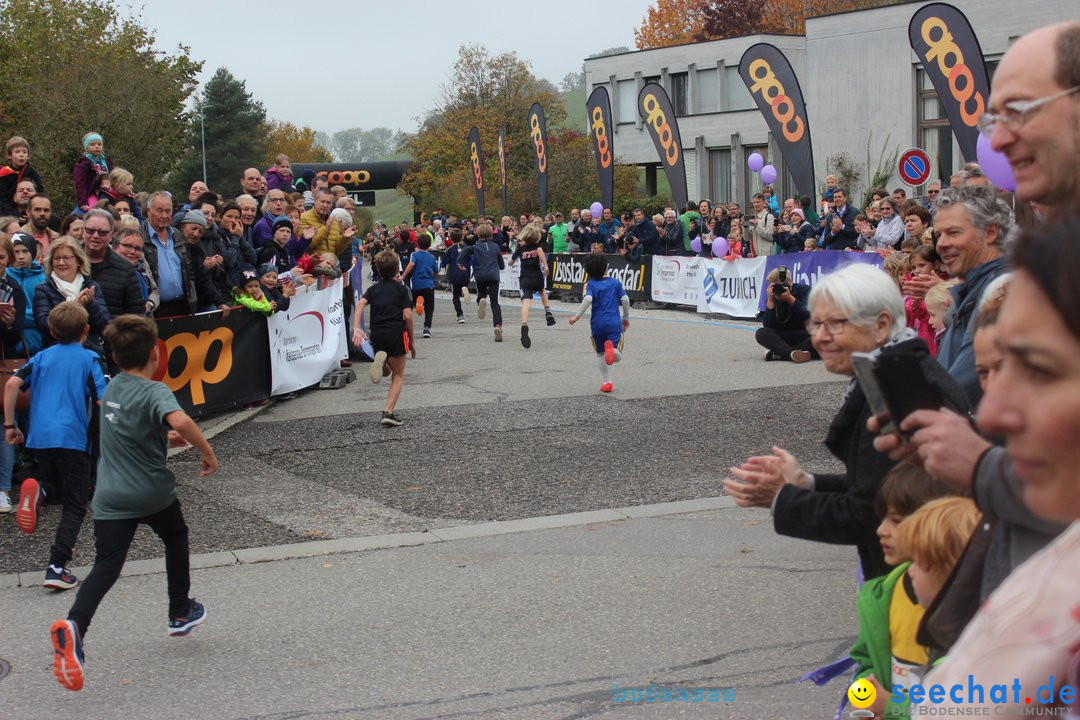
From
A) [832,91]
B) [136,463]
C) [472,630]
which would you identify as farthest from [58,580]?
[832,91]

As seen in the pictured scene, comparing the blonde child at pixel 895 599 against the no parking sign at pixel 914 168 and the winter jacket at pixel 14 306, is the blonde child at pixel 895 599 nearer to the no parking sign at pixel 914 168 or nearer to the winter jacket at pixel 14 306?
the winter jacket at pixel 14 306

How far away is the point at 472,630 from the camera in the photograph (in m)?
5.53

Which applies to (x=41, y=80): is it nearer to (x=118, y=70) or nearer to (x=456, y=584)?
(x=118, y=70)

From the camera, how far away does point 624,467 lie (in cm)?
914

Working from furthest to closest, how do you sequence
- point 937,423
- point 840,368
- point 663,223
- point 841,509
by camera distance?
1. point 663,223
2. point 840,368
3. point 841,509
4. point 937,423

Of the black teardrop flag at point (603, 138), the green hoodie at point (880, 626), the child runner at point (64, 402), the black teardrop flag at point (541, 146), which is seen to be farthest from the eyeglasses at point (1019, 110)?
the black teardrop flag at point (541, 146)

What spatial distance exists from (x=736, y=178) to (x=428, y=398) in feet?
130

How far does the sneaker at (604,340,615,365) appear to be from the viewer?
512 inches

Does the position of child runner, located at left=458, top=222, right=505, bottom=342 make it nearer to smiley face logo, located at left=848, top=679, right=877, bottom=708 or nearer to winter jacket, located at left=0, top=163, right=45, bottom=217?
winter jacket, located at left=0, top=163, right=45, bottom=217

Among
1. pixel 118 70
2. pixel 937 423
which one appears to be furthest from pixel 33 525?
pixel 118 70

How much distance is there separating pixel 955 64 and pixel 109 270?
13.8m

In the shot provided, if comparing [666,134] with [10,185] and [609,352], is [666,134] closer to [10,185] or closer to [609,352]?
[609,352]

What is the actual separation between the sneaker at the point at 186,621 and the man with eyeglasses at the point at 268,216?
8574 millimetres

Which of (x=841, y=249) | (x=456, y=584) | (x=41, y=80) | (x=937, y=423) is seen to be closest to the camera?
(x=937, y=423)
